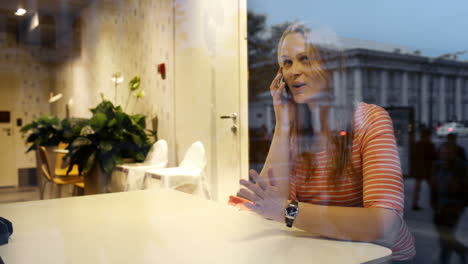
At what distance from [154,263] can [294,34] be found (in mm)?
1022

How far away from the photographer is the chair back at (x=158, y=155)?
9.27 ft

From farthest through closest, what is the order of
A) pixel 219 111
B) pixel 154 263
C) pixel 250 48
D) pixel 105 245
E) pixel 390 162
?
pixel 219 111 → pixel 250 48 → pixel 390 162 → pixel 105 245 → pixel 154 263

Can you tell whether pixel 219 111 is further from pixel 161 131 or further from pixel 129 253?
pixel 129 253

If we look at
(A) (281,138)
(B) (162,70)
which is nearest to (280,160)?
(A) (281,138)

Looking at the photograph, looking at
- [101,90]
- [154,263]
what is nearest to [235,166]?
[101,90]

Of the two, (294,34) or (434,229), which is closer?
(434,229)

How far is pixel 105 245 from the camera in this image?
98cm

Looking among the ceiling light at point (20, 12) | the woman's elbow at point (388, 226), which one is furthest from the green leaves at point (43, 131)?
the woman's elbow at point (388, 226)

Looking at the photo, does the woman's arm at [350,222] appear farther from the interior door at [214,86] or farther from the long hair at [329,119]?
the interior door at [214,86]

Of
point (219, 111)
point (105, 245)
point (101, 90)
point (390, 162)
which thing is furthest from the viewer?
point (219, 111)

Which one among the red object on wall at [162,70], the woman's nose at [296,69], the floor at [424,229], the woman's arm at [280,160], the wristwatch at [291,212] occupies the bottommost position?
the floor at [424,229]

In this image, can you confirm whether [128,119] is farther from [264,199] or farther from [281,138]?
[264,199]

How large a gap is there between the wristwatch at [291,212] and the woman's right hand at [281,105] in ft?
1.54

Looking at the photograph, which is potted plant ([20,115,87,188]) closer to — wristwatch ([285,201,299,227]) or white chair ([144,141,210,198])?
white chair ([144,141,210,198])
